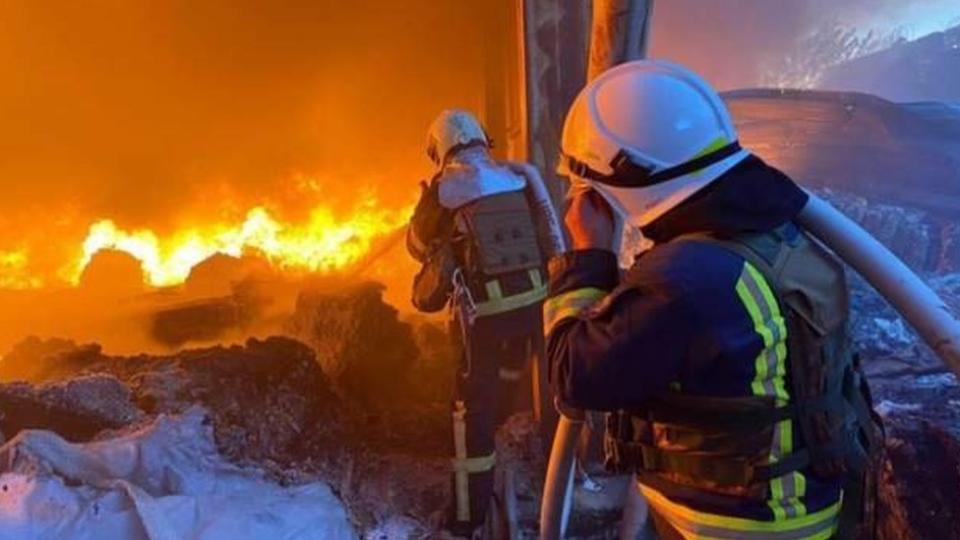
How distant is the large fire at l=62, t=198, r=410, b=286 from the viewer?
314 inches

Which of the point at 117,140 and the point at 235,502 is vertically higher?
the point at 117,140

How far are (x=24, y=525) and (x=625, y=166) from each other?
95.3 inches

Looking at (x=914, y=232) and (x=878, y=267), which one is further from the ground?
(x=878, y=267)

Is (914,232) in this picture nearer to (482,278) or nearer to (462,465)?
(482,278)

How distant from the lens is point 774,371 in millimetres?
1756

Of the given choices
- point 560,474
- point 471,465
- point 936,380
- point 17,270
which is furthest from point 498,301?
point 17,270

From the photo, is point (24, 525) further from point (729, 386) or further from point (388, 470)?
point (729, 386)

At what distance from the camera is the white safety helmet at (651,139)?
72.3 inches

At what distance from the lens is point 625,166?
1879 millimetres

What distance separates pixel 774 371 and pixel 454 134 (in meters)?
2.86

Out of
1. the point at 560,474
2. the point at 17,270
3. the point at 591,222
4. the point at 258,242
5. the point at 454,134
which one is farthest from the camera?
the point at 17,270

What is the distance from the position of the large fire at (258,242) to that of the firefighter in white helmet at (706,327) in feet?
19.5

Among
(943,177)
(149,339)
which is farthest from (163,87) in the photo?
(943,177)

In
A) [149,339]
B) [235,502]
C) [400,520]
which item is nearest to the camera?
[235,502]
